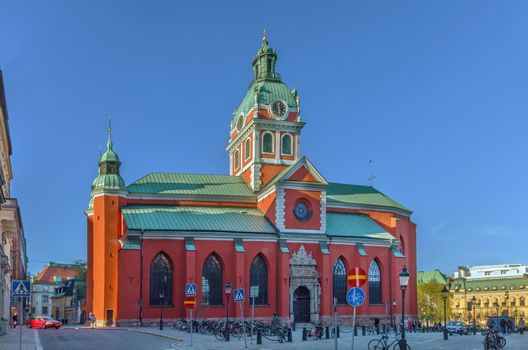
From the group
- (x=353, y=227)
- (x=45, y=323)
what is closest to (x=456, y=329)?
(x=353, y=227)

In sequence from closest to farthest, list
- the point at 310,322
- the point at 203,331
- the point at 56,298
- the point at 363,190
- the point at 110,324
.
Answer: the point at 203,331, the point at 110,324, the point at 310,322, the point at 363,190, the point at 56,298

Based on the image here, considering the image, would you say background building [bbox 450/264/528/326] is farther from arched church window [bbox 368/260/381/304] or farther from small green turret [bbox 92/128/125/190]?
small green turret [bbox 92/128/125/190]

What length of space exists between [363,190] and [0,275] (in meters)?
46.4

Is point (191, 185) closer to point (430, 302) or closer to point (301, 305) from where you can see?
point (301, 305)

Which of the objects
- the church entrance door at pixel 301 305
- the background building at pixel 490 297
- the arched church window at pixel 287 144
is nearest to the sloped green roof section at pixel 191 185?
the arched church window at pixel 287 144

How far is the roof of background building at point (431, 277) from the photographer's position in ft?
525

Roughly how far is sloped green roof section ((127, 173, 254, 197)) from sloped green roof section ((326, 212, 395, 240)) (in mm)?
8961

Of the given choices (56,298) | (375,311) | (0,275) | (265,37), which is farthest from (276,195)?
(56,298)

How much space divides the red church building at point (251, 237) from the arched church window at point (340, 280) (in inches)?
4.3

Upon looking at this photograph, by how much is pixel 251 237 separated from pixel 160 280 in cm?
941

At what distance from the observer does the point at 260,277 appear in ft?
214

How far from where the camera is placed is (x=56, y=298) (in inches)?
4995

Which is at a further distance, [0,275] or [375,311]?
[375,311]

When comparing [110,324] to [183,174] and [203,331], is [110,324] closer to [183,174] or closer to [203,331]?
[203,331]
